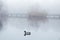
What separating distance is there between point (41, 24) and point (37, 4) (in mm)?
384

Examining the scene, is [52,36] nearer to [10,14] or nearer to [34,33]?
[34,33]

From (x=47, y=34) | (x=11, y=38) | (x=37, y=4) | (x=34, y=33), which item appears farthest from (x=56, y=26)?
(x=11, y=38)

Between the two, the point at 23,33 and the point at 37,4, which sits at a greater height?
the point at 37,4

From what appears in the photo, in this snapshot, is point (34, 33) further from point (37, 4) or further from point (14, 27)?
point (37, 4)

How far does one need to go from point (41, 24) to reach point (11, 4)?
27.0 inches

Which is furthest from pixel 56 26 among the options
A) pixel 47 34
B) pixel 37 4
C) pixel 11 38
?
Answer: pixel 11 38

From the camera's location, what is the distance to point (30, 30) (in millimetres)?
1782

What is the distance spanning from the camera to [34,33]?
1779 mm

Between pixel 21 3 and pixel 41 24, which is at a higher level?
pixel 21 3

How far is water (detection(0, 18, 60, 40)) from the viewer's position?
174 centimetres

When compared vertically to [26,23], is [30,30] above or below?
below

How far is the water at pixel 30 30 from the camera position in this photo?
1.74 meters

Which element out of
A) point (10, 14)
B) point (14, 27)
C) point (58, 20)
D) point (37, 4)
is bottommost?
point (14, 27)

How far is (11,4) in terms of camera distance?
5.83 ft
